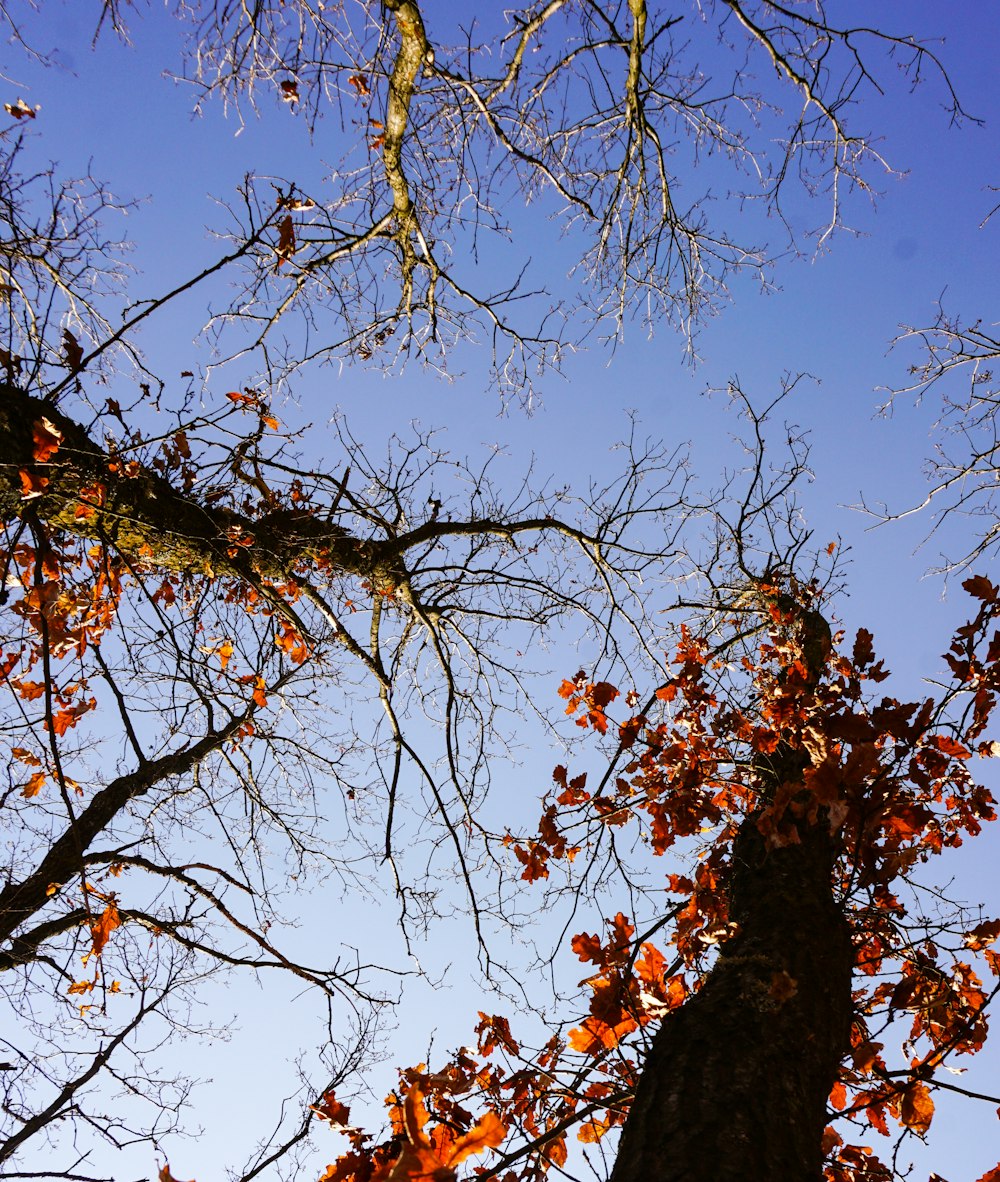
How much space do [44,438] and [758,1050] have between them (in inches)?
134

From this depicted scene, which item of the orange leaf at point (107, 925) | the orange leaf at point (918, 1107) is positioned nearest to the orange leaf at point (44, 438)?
the orange leaf at point (107, 925)

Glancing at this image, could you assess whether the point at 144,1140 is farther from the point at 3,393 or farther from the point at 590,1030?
the point at 3,393

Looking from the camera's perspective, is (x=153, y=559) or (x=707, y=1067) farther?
(x=153, y=559)

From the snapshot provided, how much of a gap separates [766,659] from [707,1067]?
311 cm

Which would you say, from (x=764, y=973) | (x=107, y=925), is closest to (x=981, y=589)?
(x=764, y=973)

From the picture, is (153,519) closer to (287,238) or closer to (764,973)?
(287,238)

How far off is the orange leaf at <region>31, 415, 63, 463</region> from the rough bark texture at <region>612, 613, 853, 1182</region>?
3.15m

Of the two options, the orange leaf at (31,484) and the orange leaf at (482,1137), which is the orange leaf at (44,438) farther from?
the orange leaf at (482,1137)

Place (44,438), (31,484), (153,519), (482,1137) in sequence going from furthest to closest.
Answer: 1. (153,519)
2. (44,438)
3. (31,484)
4. (482,1137)

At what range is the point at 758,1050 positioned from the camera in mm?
1884

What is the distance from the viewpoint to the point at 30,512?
2.48 metres

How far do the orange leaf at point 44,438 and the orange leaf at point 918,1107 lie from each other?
3805mm

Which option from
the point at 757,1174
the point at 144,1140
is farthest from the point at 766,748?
the point at 144,1140

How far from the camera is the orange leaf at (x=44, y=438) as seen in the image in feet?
10.2
